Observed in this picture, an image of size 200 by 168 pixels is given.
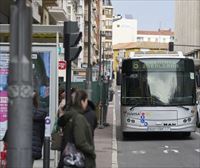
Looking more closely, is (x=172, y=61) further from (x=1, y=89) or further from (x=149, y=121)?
(x=1, y=89)

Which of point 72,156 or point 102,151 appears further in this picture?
point 102,151

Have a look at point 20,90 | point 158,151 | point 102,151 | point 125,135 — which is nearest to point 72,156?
point 20,90

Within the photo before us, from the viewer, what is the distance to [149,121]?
23.1 m

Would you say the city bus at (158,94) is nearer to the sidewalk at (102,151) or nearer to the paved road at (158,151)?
the paved road at (158,151)

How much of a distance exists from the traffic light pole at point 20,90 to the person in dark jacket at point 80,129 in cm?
216

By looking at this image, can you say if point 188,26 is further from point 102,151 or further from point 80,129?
point 80,129

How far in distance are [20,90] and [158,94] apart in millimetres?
17948

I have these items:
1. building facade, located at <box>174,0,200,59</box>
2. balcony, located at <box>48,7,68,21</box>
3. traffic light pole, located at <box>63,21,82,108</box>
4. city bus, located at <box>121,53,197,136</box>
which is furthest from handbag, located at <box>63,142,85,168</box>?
building facade, located at <box>174,0,200,59</box>

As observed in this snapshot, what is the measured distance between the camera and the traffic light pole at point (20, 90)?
17.7ft

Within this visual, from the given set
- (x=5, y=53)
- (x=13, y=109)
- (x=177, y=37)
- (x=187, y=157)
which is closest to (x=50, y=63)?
(x=5, y=53)

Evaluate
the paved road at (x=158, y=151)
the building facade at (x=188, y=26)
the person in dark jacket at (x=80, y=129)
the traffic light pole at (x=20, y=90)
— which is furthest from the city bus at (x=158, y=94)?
the building facade at (x=188, y=26)

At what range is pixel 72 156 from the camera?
782 centimetres

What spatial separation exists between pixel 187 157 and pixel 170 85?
20.3 ft

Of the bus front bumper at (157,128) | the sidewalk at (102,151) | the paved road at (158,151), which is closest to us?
the sidewalk at (102,151)
